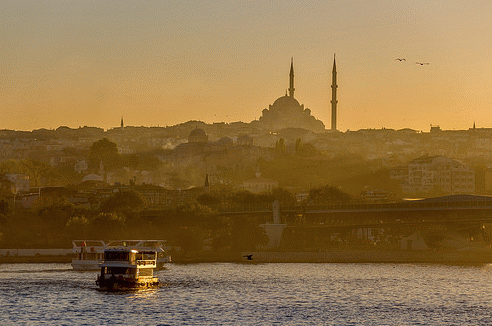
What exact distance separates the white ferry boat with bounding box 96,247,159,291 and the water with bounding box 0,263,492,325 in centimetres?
171

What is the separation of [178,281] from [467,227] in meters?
72.3

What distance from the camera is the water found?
8425 cm

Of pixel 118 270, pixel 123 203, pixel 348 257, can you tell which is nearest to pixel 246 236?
pixel 348 257

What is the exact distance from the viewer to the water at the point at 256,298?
8425 centimetres

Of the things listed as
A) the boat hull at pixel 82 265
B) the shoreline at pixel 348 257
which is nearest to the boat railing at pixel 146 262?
the boat hull at pixel 82 265

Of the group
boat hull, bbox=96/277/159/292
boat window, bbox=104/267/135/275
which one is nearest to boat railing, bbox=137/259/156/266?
boat window, bbox=104/267/135/275

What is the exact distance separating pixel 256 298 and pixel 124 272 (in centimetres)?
1602

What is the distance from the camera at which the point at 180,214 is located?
568 ft

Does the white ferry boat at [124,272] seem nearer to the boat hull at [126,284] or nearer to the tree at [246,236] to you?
the boat hull at [126,284]

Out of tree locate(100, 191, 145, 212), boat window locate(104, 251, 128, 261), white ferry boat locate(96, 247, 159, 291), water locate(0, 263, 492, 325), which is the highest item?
tree locate(100, 191, 145, 212)

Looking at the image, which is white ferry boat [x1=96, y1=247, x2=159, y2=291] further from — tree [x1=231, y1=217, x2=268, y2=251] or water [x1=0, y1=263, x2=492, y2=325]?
tree [x1=231, y1=217, x2=268, y2=251]

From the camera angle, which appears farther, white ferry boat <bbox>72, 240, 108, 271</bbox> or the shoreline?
the shoreline

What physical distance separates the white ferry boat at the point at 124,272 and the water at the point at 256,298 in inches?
67.4

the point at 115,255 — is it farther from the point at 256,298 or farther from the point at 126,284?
the point at 256,298
